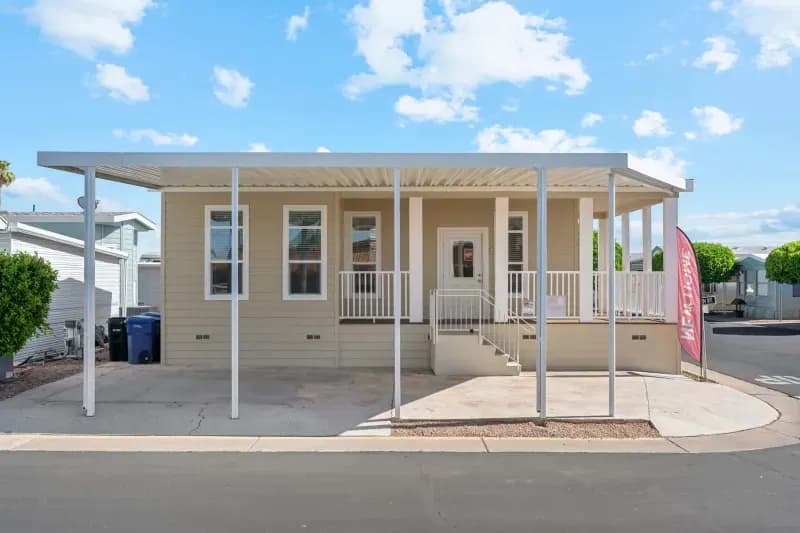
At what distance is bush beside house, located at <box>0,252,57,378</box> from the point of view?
9.16 m

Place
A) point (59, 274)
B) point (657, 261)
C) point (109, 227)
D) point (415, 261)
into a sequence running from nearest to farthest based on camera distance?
1. point (415, 261)
2. point (59, 274)
3. point (109, 227)
4. point (657, 261)

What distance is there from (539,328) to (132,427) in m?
5.26

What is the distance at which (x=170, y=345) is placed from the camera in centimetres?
1150

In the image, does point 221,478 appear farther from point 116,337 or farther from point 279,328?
point 116,337

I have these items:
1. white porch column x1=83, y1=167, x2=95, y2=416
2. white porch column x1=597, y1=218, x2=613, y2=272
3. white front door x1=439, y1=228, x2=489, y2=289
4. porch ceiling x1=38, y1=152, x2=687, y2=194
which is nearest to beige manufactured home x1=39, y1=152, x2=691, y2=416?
porch ceiling x1=38, y1=152, x2=687, y2=194

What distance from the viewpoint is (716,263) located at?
111 ft

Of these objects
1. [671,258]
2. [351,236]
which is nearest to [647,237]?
[671,258]

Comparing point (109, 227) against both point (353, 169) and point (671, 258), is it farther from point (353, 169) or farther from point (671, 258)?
point (671, 258)

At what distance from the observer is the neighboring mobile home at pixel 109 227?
18.8 m

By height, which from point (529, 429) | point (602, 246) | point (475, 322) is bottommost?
point (529, 429)

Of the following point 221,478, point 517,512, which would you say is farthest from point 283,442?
point 517,512

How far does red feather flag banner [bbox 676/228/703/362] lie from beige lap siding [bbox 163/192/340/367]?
21.5 ft

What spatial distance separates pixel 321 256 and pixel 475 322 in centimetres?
357

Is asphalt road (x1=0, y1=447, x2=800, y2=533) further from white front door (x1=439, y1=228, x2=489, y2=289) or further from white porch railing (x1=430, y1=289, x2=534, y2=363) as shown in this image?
white front door (x1=439, y1=228, x2=489, y2=289)
